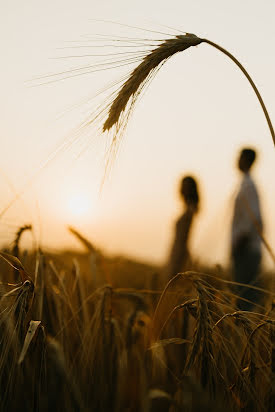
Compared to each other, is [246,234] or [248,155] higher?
[248,155]

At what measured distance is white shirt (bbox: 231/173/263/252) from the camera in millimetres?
3898

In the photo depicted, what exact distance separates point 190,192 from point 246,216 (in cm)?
45

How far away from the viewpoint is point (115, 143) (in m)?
1.68

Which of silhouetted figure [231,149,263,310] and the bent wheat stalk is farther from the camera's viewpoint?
silhouetted figure [231,149,263,310]

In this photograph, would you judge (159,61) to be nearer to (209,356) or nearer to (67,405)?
(209,356)

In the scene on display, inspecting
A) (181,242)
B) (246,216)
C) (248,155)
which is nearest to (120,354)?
(181,242)

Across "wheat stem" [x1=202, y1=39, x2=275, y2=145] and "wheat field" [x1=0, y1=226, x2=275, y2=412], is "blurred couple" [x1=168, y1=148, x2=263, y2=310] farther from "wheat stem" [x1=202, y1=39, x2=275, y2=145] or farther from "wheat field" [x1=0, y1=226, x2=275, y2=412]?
"wheat stem" [x1=202, y1=39, x2=275, y2=145]

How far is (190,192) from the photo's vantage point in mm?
4059

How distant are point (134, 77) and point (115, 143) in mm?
205

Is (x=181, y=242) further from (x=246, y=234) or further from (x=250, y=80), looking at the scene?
(x=250, y=80)

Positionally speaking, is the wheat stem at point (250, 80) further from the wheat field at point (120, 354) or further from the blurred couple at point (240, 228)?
the blurred couple at point (240, 228)

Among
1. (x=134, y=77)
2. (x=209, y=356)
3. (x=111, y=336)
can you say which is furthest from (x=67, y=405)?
(x=134, y=77)

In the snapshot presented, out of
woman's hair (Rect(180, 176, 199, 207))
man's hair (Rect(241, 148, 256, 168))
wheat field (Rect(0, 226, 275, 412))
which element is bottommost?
wheat field (Rect(0, 226, 275, 412))

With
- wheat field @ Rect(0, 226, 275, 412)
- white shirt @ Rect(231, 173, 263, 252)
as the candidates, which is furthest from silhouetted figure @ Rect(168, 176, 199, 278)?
wheat field @ Rect(0, 226, 275, 412)
